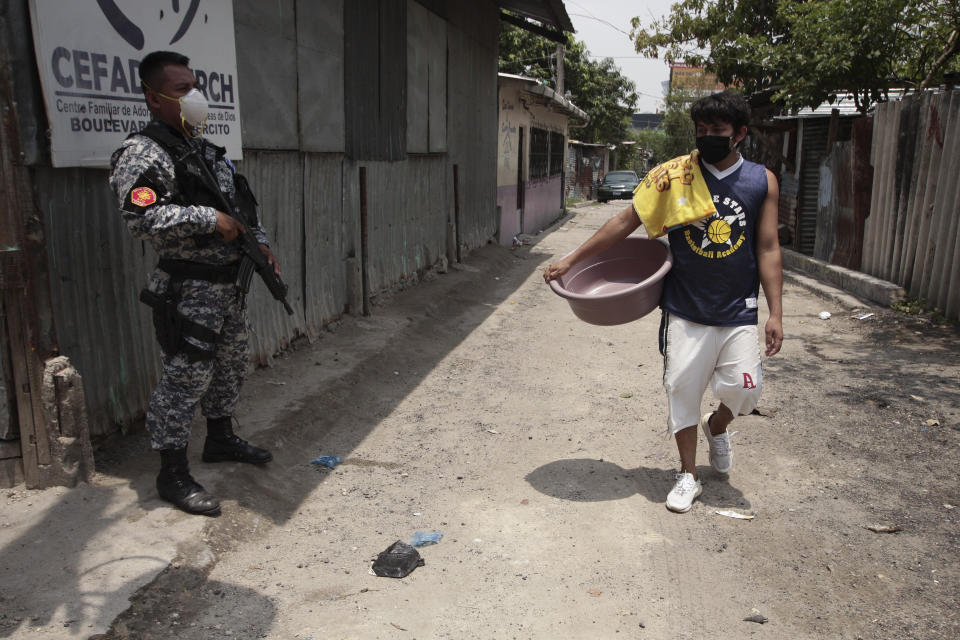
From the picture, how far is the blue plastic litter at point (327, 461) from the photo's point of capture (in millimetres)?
4152

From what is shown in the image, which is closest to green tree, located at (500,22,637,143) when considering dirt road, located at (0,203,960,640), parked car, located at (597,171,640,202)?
parked car, located at (597,171,640,202)

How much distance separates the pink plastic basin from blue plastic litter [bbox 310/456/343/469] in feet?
5.37

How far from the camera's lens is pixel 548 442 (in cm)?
455

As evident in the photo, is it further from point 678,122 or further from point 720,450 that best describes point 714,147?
point 678,122

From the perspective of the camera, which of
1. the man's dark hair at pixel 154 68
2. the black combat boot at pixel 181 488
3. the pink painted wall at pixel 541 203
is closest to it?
the man's dark hair at pixel 154 68

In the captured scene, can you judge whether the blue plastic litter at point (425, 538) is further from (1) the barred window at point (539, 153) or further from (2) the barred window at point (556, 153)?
(2) the barred window at point (556, 153)

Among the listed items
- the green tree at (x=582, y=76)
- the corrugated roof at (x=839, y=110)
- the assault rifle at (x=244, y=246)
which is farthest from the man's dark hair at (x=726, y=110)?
the green tree at (x=582, y=76)

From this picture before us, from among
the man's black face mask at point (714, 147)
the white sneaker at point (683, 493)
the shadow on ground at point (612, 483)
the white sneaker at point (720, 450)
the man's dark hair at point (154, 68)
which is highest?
the man's dark hair at point (154, 68)

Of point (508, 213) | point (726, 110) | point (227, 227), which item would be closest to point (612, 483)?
point (726, 110)

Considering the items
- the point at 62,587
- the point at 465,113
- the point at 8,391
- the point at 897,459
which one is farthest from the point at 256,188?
the point at 465,113

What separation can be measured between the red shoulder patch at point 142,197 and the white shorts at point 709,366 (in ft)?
7.77

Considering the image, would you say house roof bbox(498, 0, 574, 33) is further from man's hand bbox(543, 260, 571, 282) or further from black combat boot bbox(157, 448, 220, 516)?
black combat boot bbox(157, 448, 220, 516)

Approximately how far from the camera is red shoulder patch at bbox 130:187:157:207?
286 centimetres

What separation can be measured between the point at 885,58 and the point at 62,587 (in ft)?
35.9
